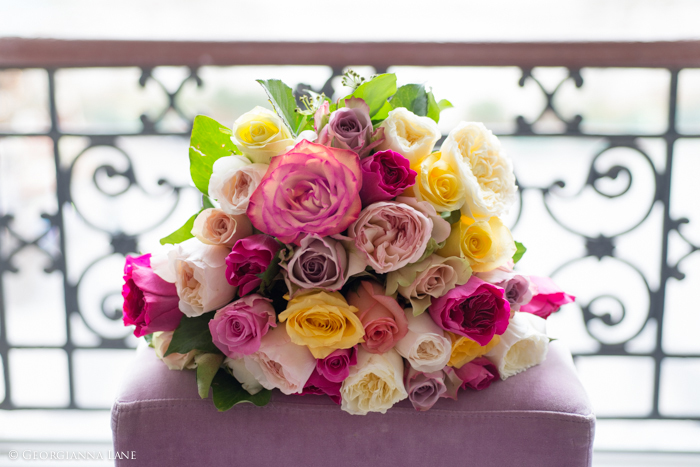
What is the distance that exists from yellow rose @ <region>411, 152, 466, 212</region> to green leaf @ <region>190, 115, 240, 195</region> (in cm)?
27

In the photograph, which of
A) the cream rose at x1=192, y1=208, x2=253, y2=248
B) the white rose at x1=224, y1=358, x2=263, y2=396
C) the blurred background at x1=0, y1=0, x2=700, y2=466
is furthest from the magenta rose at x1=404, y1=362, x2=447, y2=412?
the blurred background at x1=0, y1=0, x2=700, y2=466

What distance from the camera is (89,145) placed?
A: 122 centimetres

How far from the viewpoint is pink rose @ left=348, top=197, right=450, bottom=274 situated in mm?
624

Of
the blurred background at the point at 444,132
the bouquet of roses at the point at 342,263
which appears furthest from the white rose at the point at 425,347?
the blurred background at the point at 444,132

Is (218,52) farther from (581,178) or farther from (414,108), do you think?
(581,178)

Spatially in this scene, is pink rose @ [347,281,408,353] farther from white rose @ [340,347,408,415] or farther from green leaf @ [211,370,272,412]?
green leaf @ [211,370,272,412]

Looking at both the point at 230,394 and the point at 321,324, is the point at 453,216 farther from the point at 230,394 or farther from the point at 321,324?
the point at 230,394

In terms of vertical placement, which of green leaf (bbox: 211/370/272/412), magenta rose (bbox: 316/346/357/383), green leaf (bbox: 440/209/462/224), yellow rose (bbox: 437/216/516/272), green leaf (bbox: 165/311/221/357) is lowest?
green leaf (bbox: 211/370/272/412)

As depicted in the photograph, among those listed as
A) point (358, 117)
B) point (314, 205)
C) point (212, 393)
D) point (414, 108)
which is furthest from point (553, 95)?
point (212, 393)

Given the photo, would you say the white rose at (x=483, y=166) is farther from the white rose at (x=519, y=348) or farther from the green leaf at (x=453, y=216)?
the white rose at (x=519, y=348)

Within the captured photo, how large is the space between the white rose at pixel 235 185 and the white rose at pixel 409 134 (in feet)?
0.56

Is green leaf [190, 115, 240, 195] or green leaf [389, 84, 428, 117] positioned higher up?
green leaf [389, 84, 428, 117]

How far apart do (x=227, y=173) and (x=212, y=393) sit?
310 mm

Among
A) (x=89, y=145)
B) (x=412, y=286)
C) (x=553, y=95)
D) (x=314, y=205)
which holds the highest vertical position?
(x=553, y=95)
